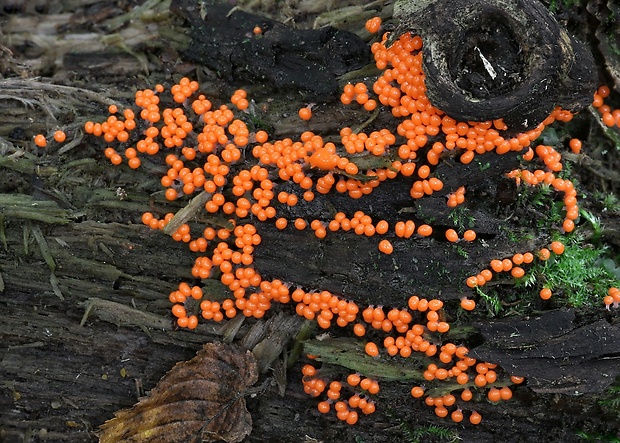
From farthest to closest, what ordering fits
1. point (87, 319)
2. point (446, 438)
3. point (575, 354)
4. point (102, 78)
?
point (102, 78) < point (87, 319) < point (446, 438) < point (575, 354)

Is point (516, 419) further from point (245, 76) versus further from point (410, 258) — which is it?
point (245, 76)

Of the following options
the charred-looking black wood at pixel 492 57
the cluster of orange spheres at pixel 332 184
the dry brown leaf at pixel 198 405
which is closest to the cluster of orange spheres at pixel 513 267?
the cluster of orange spheres at pixel 332 184

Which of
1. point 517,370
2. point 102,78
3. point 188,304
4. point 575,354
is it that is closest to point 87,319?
point 188,304

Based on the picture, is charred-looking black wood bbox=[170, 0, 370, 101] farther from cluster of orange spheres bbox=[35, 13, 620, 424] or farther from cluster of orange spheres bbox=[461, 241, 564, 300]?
cluster of orange spheres bbox=[461, 241, 564, 300]

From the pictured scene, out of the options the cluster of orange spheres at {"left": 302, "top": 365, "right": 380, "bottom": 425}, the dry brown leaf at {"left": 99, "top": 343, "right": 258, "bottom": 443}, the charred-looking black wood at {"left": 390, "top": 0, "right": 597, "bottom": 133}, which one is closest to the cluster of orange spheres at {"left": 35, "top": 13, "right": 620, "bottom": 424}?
the cluster of orange spheres at {"left": 302, "top": 365, "right": 380, "bottom": 425}

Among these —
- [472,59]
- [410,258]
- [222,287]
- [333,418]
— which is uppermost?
[472,59]

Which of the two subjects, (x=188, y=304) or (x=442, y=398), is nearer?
(x=442, y=398)
